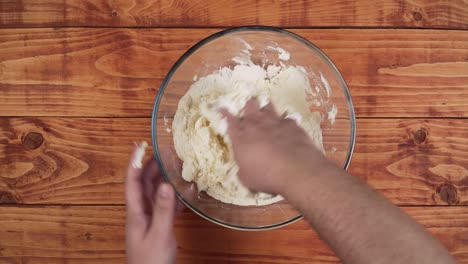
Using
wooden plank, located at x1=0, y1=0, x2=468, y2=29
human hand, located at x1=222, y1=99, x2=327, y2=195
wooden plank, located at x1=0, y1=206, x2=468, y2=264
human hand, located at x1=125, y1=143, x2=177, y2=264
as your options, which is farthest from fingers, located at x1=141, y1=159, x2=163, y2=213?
wooden plank, located at x1=0, y1=0, x2=468, y2=29

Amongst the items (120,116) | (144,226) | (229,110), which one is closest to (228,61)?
(229,110)

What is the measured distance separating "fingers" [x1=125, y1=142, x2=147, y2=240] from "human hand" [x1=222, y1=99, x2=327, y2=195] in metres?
0.20

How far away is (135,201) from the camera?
762mm

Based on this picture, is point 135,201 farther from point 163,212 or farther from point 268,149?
point 268,149

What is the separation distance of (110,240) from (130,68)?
38cm

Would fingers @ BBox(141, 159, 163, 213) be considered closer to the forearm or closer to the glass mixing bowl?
the glass mixing bowl

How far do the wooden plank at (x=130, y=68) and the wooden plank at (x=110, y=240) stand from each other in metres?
0.23

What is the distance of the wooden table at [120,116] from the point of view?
2.90 ft

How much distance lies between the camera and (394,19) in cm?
90

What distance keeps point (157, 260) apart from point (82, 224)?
0.75 ft

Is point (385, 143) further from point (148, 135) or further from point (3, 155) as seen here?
point (3, 155)

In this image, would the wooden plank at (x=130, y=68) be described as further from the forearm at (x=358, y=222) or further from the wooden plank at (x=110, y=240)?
the forearm at (x=358, y=222)

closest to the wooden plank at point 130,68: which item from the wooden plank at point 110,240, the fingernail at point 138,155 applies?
the fingernail at point 138,155

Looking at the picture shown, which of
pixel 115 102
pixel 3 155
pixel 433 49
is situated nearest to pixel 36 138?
pixel 3 155
